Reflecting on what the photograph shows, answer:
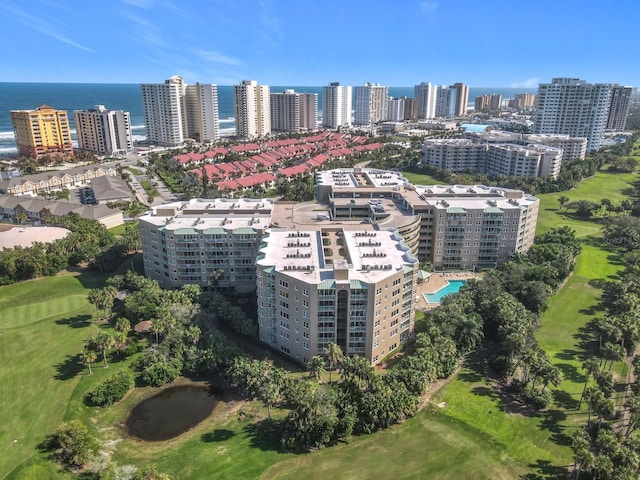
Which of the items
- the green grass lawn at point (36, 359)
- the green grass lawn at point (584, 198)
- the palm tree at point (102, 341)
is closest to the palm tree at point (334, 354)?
the palm tree at point (102, 341)

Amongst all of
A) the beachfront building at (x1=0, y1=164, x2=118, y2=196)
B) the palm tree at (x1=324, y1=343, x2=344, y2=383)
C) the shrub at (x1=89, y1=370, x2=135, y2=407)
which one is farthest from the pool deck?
the beachfront building at (x1=0, y1=164, x2=118, y2=196)

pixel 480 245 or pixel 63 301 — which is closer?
pixel 63 301

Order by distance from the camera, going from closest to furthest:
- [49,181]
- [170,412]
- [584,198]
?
[170,412] → [49,181] → [584,198]

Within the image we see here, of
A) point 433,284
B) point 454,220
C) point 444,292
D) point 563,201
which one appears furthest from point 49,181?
point 563,201

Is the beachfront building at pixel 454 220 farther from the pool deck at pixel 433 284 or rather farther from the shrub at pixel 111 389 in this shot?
the shrub at pixel 111 389

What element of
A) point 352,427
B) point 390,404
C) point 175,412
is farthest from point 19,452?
point 390,404

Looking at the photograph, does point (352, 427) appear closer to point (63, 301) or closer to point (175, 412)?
point (175, 412)

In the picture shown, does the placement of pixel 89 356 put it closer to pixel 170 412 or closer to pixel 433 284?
pixel 170 412
